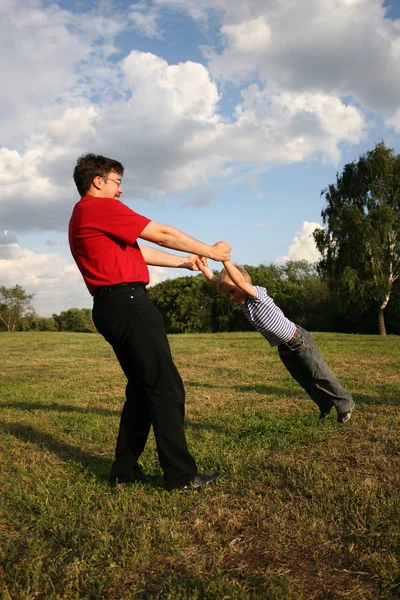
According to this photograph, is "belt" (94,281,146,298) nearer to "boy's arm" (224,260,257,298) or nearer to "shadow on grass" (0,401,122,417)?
"boy's arm" (224,260,257,298)

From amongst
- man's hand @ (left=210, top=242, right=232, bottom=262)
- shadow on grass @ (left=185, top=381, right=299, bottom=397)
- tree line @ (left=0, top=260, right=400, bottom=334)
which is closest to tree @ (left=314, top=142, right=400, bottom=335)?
tree line @ (left=0, top=260, right=400, bottom=334)

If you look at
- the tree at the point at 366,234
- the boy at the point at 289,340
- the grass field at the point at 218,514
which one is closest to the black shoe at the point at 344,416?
the boy at the point at 289,340

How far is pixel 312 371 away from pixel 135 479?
2401mm

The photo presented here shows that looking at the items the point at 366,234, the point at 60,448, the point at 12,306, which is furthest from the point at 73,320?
the point at 60,448

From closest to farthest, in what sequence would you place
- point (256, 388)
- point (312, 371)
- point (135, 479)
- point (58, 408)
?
point (135, 479), point (312, 371), point (58, 408), point (256, 388)

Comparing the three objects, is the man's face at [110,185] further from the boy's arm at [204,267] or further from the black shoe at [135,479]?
the black shoe at [135,479]

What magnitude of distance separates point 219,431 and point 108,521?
2917mm

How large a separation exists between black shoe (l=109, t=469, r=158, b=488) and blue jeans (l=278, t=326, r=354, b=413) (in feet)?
7.06

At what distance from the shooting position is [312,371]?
228 inches

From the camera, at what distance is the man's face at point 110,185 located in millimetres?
4320

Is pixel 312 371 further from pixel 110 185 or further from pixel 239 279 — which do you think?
pixel 110 185

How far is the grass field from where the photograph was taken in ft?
8.96

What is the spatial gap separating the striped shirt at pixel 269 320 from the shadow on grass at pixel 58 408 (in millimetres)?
3159

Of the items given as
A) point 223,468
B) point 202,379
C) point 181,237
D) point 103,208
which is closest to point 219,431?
point 223,468
